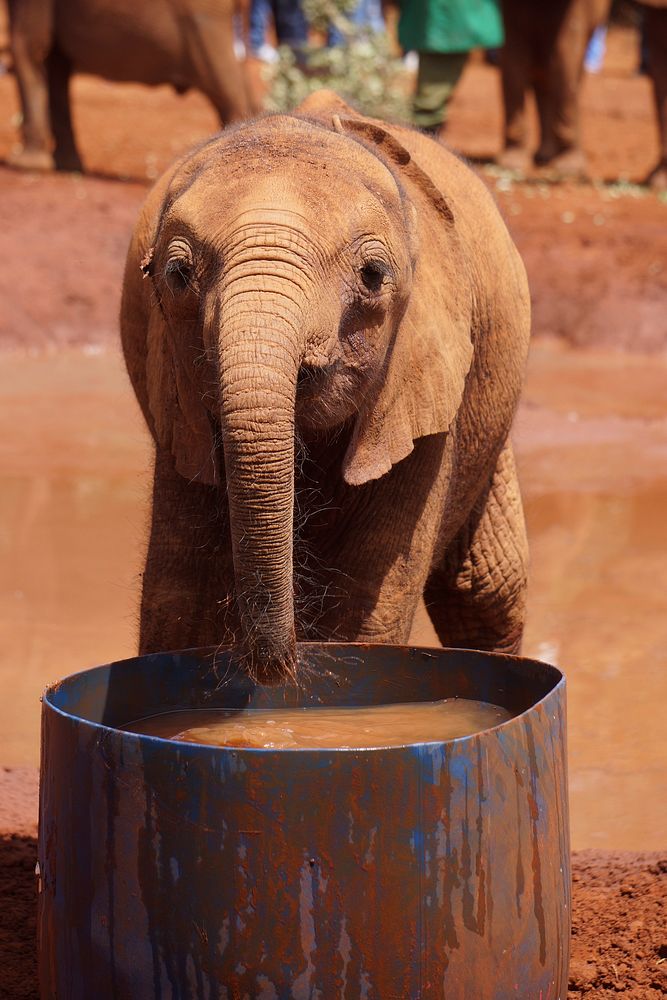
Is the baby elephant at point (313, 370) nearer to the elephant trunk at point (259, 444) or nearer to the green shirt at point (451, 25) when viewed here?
the elephant trunk at point (259, 444)

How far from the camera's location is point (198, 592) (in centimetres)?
279

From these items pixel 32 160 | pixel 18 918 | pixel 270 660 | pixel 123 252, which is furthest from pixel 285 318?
pixel 32 160

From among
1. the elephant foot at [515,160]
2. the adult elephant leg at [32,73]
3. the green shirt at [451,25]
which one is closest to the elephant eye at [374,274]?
the adult elephant leg at [32,73]

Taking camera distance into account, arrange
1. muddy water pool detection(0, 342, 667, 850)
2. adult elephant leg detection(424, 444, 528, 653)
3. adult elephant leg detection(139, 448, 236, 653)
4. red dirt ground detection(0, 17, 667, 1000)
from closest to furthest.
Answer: adult elephant leg detection(139, 448, 236, 653)
red dirt ground detection(0, 17, 667, 1000)
adult elephant leg detection(424, 444, 528, 653)
muddy water pool detection(0, 342, 667, 850)

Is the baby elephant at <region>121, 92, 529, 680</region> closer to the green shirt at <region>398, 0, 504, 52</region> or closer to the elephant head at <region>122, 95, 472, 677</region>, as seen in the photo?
the elephant head at <region>122, 95, 472, 677</region>

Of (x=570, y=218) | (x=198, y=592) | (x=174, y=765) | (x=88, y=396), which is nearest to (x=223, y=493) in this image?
(x=198, y=592)

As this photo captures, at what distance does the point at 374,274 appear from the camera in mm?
2361

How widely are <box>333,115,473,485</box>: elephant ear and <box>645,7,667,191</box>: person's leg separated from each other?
8673 mm

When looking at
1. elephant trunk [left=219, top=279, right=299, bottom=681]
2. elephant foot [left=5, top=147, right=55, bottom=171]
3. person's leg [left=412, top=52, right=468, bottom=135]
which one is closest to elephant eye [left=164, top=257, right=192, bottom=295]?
elephant trunk [left=219, top=279, right=299, bottom=681]

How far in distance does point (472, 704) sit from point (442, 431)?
1.53 feet

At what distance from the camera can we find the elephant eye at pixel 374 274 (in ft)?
7.71

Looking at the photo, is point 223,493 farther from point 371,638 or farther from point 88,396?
point 88,396

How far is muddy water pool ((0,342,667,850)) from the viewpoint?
12.7ft

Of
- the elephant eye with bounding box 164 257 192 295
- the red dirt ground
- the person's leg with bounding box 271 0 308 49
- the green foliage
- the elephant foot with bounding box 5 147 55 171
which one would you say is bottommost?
the elephant eye with bounding box 164 257 192 295
